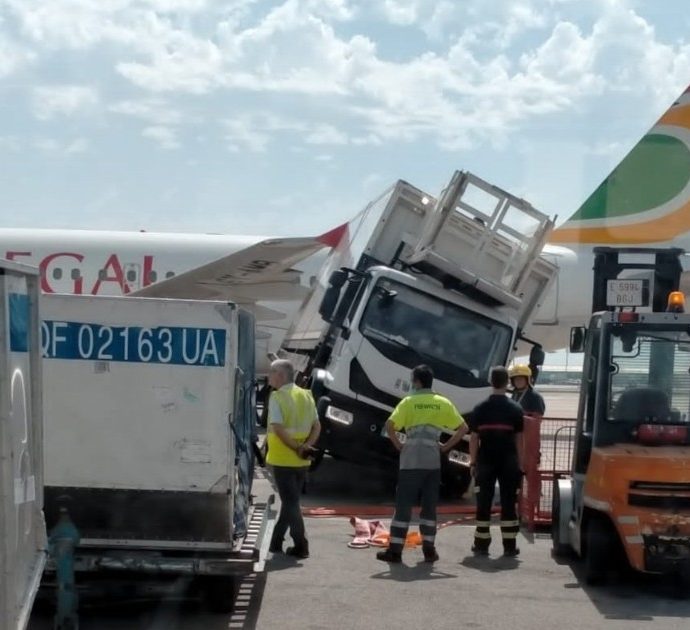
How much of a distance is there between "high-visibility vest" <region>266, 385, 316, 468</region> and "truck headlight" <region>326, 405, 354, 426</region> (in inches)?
140

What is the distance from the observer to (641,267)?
11180 mm

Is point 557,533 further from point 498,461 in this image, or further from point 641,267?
point 641,267

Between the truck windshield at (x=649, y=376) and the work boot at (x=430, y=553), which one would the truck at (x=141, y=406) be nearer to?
the work boot at (x=430, y=553)

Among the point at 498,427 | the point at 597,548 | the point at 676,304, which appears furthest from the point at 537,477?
the point at 676,304

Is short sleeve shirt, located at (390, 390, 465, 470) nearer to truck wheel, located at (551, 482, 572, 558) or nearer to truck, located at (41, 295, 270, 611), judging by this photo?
truck wheel, located at (551, 482, 572, 558)

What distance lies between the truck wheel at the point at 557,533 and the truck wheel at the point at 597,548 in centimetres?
117

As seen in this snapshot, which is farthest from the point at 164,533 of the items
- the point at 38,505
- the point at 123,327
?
the point at 38,505

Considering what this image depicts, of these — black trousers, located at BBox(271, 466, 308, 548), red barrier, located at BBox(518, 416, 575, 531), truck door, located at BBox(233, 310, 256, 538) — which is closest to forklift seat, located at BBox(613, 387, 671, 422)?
red barrier, located at BBox(518, 416, 575, 531)

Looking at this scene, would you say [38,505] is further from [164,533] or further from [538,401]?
[538,401]

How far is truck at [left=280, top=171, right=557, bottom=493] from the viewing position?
1410 centimetres

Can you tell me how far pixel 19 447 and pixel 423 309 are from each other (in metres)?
9.41

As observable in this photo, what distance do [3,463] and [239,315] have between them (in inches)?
147

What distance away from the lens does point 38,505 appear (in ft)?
18.9

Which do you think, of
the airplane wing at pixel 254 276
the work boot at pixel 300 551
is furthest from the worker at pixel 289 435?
the airplane wing at pixel 254 276
